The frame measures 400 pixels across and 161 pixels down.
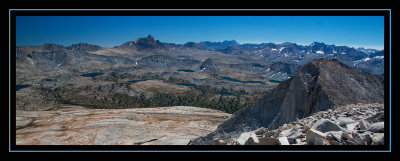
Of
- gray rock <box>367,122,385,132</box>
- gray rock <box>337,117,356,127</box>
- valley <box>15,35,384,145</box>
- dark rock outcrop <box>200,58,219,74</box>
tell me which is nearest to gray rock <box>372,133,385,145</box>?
gray rock <box>367,122,385,132</box>

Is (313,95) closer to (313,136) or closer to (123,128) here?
(313,136)

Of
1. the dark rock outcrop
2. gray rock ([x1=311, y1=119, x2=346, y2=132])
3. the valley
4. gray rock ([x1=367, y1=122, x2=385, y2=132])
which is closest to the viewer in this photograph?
gray rock ([x1=367, y1=122, x2=385, y2=132])

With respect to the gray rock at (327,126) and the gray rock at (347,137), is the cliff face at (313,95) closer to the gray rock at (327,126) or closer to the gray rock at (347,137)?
the gray rock at (327,126)

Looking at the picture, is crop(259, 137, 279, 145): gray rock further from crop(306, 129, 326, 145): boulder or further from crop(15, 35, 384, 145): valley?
crop(15, 35, 384, 145): valley

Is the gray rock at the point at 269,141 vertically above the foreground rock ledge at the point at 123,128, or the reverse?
the gray rock at the point at 269,141

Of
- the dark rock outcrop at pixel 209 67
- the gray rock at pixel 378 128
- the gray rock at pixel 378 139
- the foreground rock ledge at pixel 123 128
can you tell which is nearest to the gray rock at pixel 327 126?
the gray rock at pixel 378 128

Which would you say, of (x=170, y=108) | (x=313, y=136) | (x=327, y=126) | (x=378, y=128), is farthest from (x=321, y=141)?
(x=170, y=108)
